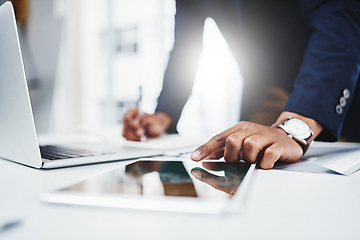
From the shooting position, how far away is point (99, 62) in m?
3.50

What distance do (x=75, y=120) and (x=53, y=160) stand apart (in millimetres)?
2808

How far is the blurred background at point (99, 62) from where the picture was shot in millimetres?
1939

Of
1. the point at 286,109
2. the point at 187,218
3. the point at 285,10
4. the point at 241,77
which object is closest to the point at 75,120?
the point at 241,77

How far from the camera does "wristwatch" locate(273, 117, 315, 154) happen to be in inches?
19.8

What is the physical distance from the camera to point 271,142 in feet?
1.43

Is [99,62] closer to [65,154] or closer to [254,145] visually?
[65,154]

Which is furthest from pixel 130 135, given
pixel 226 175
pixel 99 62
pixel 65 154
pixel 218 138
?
pixel 99 62

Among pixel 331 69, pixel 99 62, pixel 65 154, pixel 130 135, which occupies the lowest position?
pixel 99 62

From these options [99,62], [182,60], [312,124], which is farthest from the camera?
[99,62]

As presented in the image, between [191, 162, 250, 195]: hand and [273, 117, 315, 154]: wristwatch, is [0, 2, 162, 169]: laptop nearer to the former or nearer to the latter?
[191, 162, 250, 195]: hand

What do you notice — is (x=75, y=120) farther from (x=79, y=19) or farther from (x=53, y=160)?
(x=53, y=160)

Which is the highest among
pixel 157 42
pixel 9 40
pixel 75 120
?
pixel 9 40

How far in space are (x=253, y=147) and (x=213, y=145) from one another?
71 millimetres

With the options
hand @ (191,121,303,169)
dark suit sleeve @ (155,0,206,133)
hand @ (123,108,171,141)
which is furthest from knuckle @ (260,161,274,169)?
dark suit sleeve @ (155,0,206,133)
